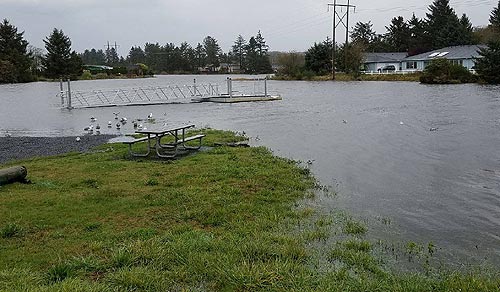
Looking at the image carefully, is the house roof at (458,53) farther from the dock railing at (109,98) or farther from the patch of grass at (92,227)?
the patch of grass at (92,227)

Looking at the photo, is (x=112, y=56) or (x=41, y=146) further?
(x=112, y=56)

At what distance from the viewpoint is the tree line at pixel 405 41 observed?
2532 inches

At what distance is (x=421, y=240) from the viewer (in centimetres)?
526

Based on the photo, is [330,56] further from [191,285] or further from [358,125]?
[191,285]

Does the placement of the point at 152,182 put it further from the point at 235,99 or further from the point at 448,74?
the point at 448,74

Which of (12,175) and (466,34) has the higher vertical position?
(466,34)

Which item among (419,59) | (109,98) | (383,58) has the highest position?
(383,58)

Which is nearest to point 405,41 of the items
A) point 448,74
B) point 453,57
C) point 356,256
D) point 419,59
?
point 419,59

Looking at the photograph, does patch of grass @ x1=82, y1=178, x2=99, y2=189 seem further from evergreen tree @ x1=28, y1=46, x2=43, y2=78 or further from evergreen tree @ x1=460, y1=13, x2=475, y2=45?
evergreen tree @ x1=460, y1=13, x2=475, y2=45

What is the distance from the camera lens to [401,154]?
35.9 feet

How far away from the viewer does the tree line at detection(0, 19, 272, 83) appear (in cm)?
6366

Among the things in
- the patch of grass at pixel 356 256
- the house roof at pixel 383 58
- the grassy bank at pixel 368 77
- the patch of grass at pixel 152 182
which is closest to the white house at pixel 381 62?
the house roof at pixel 383 58

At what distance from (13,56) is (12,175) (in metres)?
62.9

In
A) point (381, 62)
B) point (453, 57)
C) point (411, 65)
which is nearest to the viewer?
point (453, 57)
